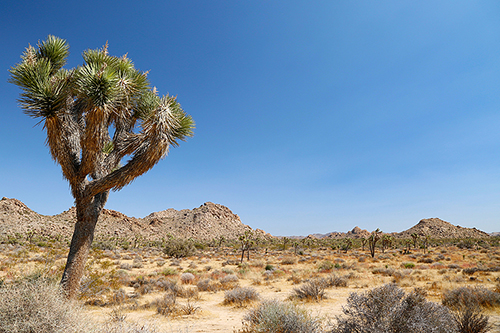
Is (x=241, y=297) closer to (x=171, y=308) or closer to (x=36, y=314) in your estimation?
(x=171, y=308)

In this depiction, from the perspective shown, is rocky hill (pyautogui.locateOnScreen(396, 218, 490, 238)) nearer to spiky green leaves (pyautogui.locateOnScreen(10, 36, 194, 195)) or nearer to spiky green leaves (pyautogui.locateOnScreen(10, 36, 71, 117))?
spiky green leaves (pyautogui.locateOnScreen(10, 36, 194, 195))

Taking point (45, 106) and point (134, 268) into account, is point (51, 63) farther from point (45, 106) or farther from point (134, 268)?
point (134, 268)

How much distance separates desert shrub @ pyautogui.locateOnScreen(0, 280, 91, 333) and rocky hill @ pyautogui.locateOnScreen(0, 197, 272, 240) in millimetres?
38047

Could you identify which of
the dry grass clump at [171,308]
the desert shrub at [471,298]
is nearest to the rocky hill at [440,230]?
the desert shrub at [471,298]

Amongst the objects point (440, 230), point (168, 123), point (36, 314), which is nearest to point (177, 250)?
point (168, 123)

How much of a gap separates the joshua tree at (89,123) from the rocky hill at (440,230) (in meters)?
90.6

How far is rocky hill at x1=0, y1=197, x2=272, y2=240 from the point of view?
1761 inches

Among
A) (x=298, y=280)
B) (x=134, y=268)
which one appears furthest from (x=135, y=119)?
(x=134, y=268)

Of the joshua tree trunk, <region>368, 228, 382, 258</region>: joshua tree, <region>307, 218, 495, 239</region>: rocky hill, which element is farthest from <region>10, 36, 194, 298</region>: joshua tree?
<region>307, 218, 495, 239</region>: rocky hill

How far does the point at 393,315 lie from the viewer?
14.0 feet

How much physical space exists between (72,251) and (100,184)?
2.08 meters

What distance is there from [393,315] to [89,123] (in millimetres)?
7952

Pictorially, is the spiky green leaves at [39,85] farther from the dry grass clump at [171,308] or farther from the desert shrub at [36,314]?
the dry grass clump at [171,308]

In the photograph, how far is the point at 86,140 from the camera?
6547 millimetres
